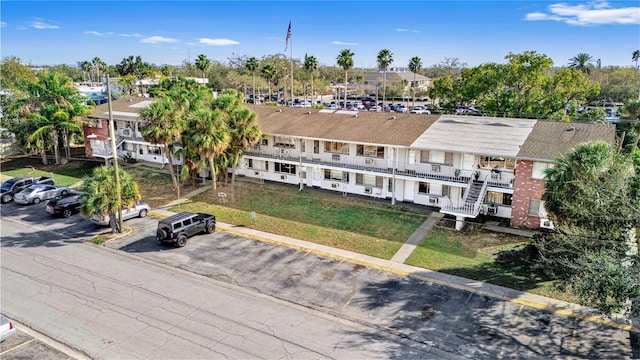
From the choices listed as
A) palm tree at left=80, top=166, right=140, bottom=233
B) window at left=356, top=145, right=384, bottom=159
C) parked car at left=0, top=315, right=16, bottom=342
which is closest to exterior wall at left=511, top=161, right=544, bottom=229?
window at left=356, top=145, right=384, bottom=159

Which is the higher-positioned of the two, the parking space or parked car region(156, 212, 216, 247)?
parked car region(156, 212, 216, 247)

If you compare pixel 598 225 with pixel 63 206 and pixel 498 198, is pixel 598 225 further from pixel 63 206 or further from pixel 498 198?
pixel 63 206

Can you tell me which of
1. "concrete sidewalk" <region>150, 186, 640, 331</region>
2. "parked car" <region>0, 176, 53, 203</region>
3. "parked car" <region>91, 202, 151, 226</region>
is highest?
"parked car" <region>0, 176, 53, 203</region>

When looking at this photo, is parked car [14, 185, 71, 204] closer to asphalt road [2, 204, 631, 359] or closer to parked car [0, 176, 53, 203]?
parked car [0, 176, 53, 203]

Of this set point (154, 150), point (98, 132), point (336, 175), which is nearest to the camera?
point (336, 175)

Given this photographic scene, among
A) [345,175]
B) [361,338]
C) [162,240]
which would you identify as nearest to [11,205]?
[162,240]

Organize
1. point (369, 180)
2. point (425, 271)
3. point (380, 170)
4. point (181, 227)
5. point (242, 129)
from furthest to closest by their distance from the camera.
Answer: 1. point (369, 180)
2. point (242, 129)
3. point (380, 170)
4. point (181, 227)
5. point (425, 271)

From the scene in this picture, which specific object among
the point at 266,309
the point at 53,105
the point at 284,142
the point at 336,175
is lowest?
the point at 266,309

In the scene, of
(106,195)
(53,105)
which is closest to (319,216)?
(106,195)
